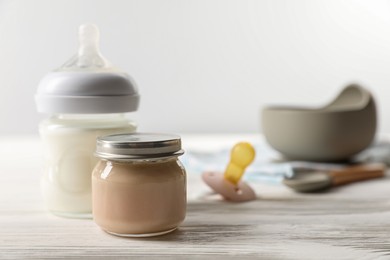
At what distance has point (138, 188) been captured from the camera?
701 mm

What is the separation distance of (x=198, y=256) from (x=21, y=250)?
7.3 inches

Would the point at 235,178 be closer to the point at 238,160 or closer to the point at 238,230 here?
the point at 238,160

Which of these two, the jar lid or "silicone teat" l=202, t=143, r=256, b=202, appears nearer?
the jar lid

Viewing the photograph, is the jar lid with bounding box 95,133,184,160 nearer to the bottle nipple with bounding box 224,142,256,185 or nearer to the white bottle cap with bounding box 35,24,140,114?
the white bottle cap with bounding box 35,24,140,114

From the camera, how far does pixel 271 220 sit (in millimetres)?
822

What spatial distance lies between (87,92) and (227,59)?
1308mm

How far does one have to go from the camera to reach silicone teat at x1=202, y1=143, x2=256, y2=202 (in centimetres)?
93

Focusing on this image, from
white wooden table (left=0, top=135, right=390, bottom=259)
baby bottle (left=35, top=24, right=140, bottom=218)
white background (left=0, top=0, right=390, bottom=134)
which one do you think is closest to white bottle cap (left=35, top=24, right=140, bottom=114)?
baby bottle (left=35, top=24, right=140, bottom=218)

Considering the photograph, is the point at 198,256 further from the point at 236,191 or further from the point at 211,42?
the point at 211,42

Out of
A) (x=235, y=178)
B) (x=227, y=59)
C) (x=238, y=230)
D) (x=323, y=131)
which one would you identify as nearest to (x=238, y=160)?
(x=235, y=178)

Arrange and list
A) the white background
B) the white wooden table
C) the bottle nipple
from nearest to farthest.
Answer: the white wooden table, the bottle nipple, the white background

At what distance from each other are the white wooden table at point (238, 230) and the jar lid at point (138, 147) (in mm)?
94

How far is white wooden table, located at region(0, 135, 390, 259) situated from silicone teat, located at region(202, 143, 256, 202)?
0.7 inches

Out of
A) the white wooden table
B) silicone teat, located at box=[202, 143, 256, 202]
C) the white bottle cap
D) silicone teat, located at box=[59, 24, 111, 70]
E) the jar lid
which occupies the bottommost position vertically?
the white wooden table
